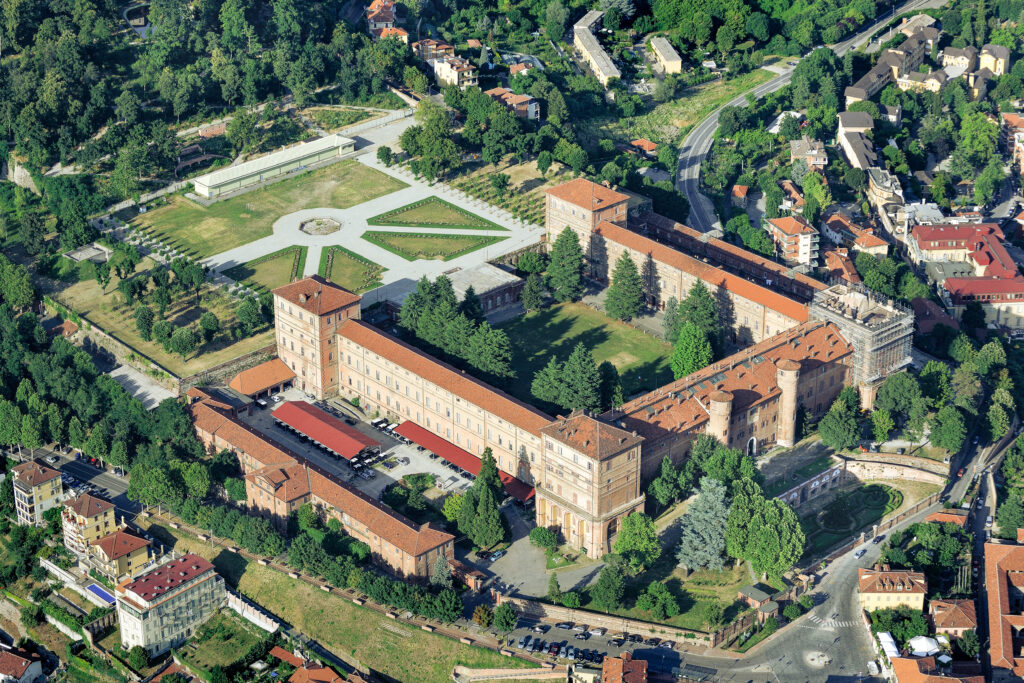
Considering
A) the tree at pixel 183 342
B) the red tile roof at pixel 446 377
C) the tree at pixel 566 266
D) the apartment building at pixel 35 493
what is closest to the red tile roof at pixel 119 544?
the apartment building at pixel 35 493

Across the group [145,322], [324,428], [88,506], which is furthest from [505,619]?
[145,322]

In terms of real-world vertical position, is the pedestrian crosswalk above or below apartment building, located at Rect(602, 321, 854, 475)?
below

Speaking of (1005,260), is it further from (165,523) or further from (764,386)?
(165,523)

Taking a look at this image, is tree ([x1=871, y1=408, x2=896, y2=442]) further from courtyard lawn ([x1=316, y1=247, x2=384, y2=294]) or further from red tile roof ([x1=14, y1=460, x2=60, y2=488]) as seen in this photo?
red tile roof ([x1=14, y1=460, x2=60, y2=488])

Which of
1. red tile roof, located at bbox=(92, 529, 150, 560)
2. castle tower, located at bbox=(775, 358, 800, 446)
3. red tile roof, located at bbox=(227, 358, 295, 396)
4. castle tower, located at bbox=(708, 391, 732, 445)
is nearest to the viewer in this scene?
red tile roof, located at bbox=(92, 529, 150, 560)

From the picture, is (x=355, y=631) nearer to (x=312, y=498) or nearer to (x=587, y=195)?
(x=312, y=498)

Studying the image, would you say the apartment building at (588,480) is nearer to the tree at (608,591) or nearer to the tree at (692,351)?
the tree at (608,591)

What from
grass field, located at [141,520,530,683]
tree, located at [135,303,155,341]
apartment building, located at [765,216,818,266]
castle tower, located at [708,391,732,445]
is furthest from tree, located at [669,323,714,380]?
tree, located at [135,303,155,341]
